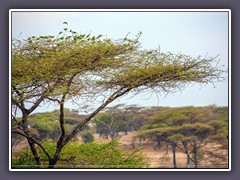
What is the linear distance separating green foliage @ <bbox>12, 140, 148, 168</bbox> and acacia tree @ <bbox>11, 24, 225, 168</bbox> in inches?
3.7

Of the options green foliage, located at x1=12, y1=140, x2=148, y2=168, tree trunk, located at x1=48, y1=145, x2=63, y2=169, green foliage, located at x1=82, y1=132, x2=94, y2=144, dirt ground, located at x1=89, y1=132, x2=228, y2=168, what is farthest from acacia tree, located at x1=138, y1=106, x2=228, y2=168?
tree trunk, located at x1=48, y1=145, x2=63, y2=169

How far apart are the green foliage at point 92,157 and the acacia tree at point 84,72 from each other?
0.09 m

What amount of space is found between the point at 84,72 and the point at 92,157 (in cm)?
119

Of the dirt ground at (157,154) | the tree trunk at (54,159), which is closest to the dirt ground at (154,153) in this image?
the dirt ground at (157,154)

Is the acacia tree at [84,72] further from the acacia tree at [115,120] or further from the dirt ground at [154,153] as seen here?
the dirt ground at [154,153]

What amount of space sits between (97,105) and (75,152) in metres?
0.72

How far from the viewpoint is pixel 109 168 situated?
8531 millimetres

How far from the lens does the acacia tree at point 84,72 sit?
8609 millimetres

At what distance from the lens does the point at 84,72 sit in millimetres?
8758

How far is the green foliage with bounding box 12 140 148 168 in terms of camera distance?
8578 millimetres

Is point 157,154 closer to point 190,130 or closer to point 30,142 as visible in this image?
point 190,130

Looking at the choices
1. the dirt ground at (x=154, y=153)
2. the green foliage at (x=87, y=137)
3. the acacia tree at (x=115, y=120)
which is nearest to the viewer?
the dirt ground at (x=154, y=153)

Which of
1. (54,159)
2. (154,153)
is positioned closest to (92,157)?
(54,159)
